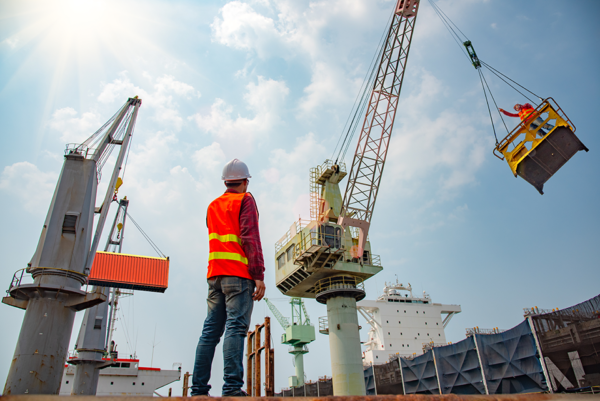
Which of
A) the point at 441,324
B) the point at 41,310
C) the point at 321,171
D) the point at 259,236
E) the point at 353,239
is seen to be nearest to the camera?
the point at 259,236

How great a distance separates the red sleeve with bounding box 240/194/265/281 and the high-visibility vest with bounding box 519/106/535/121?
1869 centimetres

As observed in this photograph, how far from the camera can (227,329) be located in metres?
5.05

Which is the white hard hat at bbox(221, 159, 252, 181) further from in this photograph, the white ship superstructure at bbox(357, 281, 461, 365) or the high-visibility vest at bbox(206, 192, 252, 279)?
the white ship superstructure at bbox(357, 281, 461, 365)

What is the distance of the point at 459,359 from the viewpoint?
29812mm

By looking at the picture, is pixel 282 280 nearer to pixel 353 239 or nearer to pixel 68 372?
pixel 353 239

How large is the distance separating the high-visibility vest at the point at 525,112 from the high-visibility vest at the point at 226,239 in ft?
61.7

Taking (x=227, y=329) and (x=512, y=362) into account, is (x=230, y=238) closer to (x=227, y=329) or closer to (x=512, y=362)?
(x=227, y=329)

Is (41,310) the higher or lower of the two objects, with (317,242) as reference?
lower

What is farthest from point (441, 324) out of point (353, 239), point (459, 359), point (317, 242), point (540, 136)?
Answer: point (540, 136)

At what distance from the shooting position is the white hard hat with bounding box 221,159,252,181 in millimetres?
6094

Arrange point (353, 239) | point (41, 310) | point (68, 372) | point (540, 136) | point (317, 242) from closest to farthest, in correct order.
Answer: point (41, 310) < point (540, 136) < point (317, 242) < point (353, 239) < point (68, 372)

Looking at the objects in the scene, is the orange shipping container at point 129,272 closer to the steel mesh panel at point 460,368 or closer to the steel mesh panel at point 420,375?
the steel mesh panel at point 420,375

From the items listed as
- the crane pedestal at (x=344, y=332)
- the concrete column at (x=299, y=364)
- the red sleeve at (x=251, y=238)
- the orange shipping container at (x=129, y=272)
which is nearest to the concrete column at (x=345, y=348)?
the crane pedestal at (x=344, y=332)

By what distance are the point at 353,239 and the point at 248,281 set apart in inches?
1094
